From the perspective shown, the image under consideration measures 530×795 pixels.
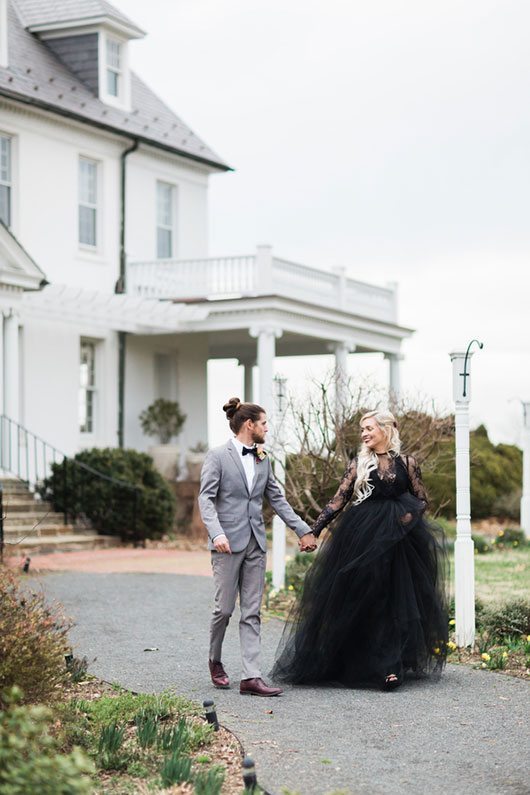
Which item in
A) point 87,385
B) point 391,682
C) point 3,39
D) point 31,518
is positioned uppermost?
point 3,39

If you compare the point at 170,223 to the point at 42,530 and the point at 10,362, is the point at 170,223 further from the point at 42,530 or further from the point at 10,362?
the point at 42,530

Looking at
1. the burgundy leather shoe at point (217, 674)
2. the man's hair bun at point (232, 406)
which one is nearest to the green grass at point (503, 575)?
the burgundy leather shoe at point (217, 674)

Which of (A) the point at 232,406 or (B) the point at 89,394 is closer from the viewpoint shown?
(A) the point at 232,406

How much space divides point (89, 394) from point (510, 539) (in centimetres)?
843

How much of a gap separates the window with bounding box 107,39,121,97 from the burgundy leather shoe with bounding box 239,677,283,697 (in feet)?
62.5

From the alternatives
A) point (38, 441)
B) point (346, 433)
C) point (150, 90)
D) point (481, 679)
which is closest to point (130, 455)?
point (38, 441)

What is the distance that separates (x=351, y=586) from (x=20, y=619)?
242 cm

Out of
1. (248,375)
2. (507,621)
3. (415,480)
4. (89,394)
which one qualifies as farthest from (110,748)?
(248,375)

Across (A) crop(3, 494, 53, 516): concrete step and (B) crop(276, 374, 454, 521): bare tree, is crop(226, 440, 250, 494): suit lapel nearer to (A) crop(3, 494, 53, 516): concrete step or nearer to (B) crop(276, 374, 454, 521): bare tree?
(B) crop(276, 374, 454, 521): bare tree

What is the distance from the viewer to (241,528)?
26.7 ft

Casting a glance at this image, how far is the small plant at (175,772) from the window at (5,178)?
16915 millimetres

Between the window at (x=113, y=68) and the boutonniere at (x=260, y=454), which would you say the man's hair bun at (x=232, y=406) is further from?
the window at (x=113, y=68)

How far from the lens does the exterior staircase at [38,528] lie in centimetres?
1802

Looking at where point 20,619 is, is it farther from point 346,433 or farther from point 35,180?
point 35,180
